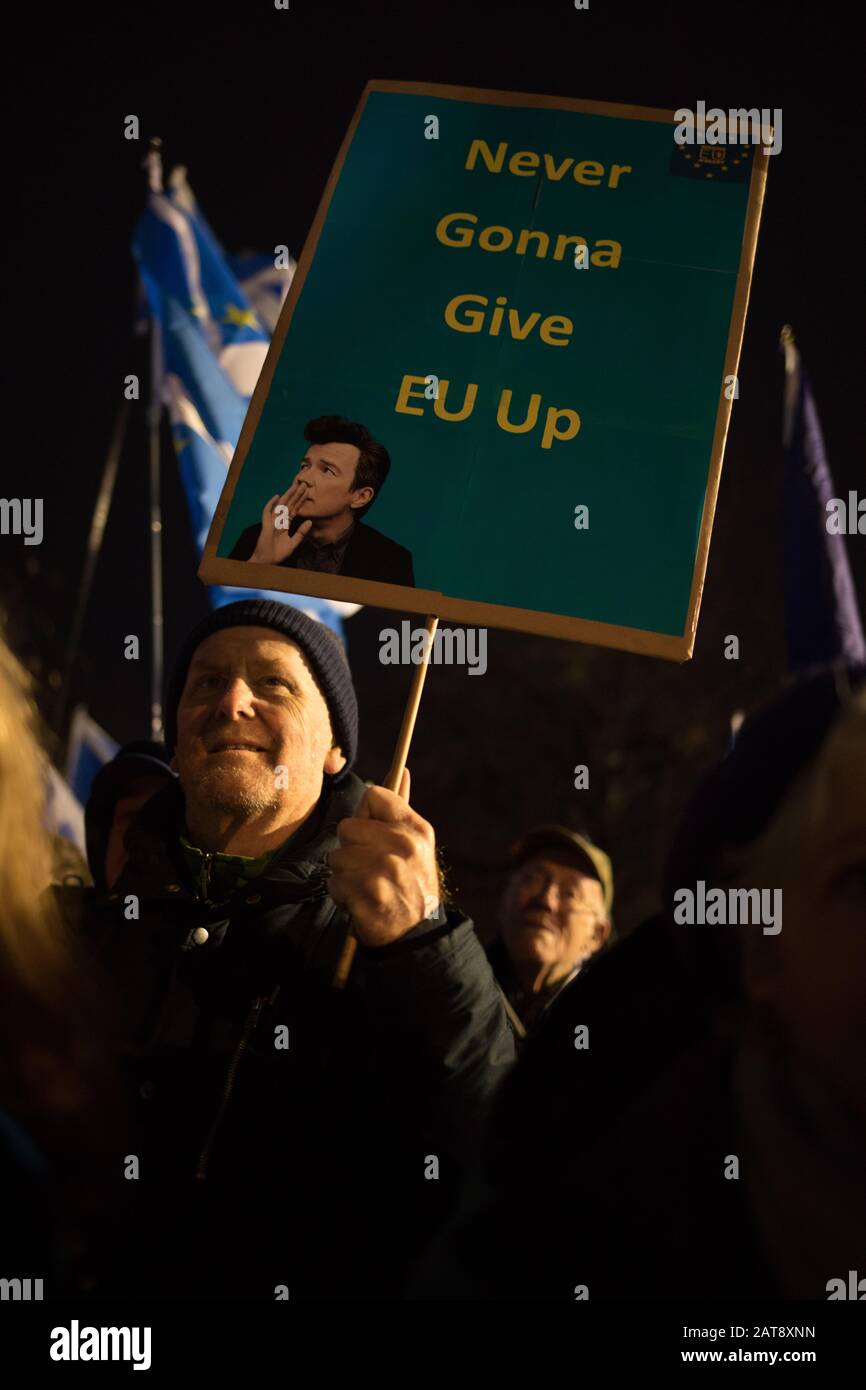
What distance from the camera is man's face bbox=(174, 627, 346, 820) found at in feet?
8.25

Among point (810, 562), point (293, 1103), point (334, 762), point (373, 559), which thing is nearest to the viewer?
point (293, 1103)

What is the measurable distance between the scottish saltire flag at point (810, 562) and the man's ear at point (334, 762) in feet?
8.54

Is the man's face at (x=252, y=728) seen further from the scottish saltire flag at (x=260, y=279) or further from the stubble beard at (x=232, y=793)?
the scottish saltire flag at (x=260, y=279)

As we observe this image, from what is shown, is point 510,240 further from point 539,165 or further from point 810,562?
point 810,562

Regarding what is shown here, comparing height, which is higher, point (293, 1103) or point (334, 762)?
point (334, 762)

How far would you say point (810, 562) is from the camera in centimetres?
515

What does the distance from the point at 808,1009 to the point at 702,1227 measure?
29 centimetres

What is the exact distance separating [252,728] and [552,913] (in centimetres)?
177

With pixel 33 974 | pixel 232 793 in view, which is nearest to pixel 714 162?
pixel 232 793

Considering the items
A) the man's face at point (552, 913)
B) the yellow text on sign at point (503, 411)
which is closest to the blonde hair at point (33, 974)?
the yellow text on sign at point (503, 411)

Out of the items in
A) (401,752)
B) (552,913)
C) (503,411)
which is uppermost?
(503,411)
